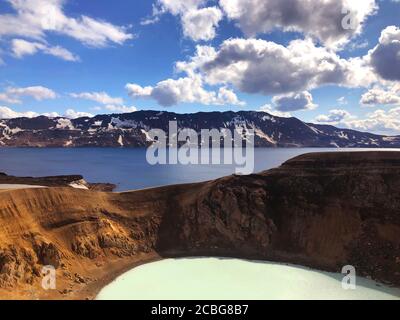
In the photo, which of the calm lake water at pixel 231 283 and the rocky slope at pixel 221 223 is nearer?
the calm lake water at pixel 231 283

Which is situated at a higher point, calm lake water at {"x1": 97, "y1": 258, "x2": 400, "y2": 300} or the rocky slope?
the rocky slope

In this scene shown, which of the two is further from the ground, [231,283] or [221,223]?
[221,223]

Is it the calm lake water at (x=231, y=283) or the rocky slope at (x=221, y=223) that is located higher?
the rocky slope at (x=221, y=223)

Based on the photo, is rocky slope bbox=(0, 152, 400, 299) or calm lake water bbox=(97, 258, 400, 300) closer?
calm lake water bbox=(97, 258, 400, 300)
